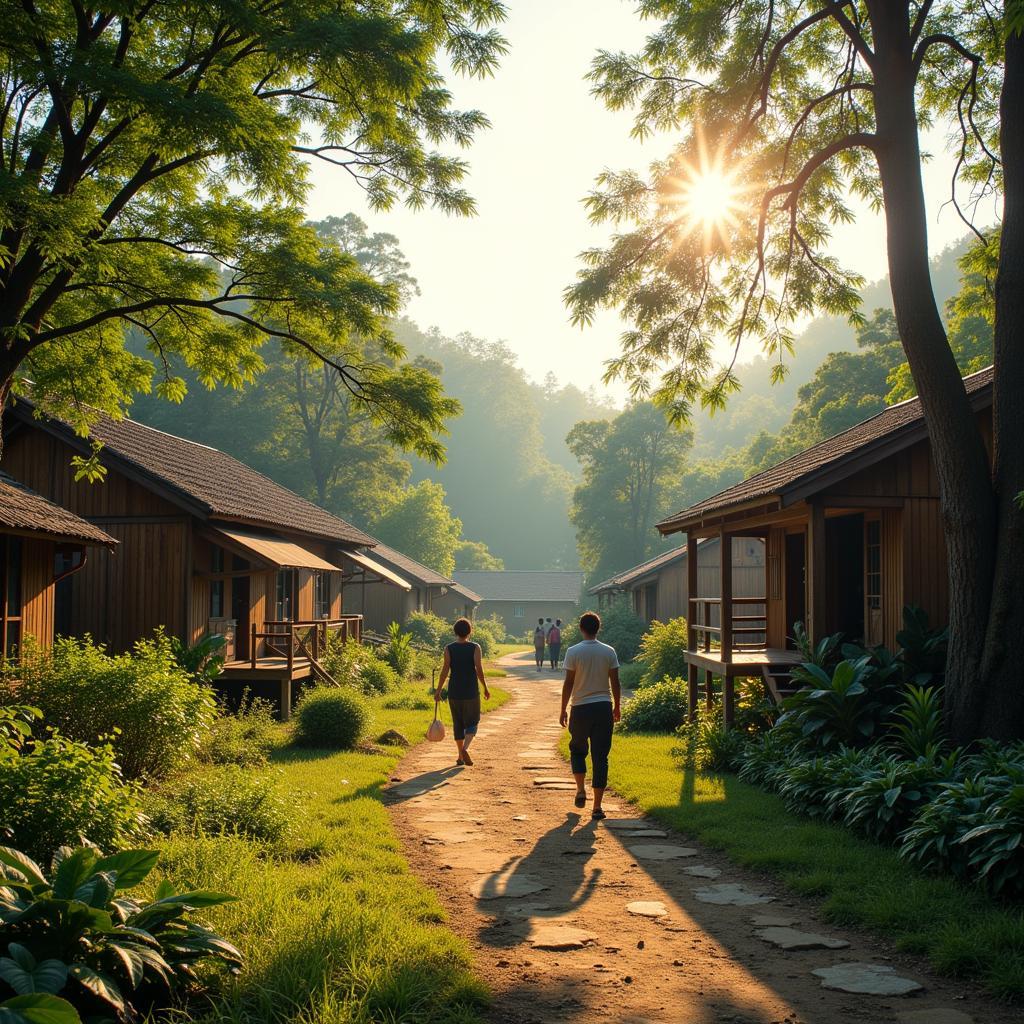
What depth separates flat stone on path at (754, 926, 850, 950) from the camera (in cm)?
→ 526

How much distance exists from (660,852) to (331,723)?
6.50 m

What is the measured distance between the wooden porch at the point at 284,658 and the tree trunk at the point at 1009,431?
11.2m

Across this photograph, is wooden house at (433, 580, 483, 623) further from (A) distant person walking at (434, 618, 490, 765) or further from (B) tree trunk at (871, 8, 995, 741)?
(B) tree trunk at (871, 8, 995, 741)

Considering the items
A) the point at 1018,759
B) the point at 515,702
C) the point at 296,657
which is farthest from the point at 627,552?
the point at 1018,759

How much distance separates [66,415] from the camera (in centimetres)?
1198

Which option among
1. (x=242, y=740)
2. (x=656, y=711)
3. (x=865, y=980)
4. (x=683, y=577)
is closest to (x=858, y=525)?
(x=656, y=711)

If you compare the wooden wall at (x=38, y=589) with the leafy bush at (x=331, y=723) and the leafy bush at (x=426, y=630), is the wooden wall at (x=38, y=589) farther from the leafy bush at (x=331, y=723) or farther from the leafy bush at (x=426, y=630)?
the leafy bush at (x=426, y=630)

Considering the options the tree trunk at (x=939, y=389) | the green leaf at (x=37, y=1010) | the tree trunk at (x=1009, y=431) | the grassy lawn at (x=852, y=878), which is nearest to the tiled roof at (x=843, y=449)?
the tree trunk at (x=939, y=389)

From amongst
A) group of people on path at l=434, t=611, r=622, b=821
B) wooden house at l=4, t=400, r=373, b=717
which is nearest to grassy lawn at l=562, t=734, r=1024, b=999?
group of people on path at l=434, t=611, r=622, b=821

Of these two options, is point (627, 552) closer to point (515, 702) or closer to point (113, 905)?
point (515, 702)

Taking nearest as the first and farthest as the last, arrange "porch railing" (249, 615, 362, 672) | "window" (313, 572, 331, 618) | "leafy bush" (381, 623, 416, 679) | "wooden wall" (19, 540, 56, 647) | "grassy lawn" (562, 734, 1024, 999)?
1. "grassy lawn" (562, 734, 1024, 999)
2. "wooden wall" (19, 540, 56, 647)
3. "porch railing" (249, 615, 362, 672)
4. "window" (313, 572, 331, 618)
5. "leafy bush" (381, 623, 416, 679)

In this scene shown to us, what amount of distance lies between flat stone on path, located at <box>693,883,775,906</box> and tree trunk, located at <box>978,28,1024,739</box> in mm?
3575

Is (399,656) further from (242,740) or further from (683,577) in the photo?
(683,577)

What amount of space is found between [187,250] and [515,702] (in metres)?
13.3
